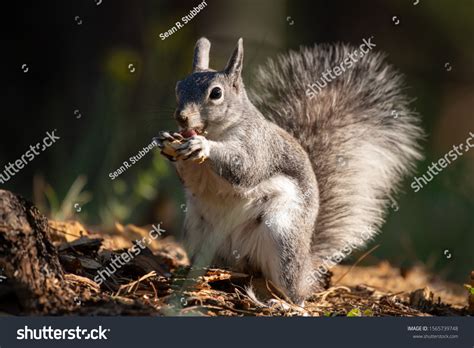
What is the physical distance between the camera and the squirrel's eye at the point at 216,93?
2914mm

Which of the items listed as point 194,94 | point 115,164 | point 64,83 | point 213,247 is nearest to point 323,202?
point 213,247

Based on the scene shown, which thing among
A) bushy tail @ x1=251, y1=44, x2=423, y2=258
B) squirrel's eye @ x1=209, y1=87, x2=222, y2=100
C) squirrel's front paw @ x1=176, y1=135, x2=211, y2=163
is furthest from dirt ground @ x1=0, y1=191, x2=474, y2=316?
squirrel's eye @ x1=209, y1=87, x2=222, y2=100

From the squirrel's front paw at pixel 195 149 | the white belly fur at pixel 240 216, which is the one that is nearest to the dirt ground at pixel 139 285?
the white belly fur at pixel 240 216

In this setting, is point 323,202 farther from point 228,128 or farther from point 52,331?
point 52,331

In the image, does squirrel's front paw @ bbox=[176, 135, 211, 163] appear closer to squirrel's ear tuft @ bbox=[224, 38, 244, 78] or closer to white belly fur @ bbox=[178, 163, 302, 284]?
white belly fur @ bbox=[178, 163, 302, 284]

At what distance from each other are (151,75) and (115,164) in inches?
34.9

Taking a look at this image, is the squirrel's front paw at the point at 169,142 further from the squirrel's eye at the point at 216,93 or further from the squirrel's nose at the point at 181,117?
the squirrel's eye at the point at 216,93

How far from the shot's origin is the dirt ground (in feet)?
6.89

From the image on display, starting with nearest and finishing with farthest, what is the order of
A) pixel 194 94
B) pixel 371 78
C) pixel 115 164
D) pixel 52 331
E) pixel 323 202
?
pixel 52 331, pixel 194 94, pixel 323 202, pixel 371 78, pixel 115 164

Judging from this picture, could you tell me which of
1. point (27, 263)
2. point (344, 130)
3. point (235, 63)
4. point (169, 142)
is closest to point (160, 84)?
point (344, 130)

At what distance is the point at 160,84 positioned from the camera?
5.69 metres

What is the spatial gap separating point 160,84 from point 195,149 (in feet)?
10.1

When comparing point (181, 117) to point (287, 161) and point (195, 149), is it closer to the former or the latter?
point (195, 149)

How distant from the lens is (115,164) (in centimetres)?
535
